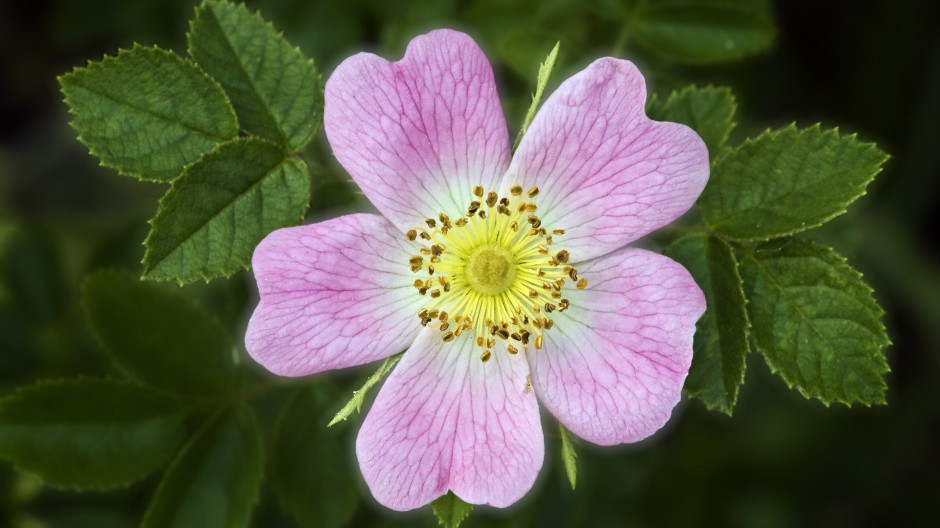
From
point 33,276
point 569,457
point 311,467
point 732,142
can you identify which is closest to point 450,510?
point 569,457

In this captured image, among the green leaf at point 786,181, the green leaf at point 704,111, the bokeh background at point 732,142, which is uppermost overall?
the green leaf at point 704,111

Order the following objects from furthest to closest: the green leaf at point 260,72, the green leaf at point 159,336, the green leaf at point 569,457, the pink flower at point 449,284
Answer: the green leaf at point 159,336 < the green leaf at point 260,72 < the pink flower at point 449,284 < the green leaf at point 569,457

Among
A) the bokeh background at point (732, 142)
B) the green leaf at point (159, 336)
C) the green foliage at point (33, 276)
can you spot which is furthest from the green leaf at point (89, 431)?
the green foliage at point (33, 276)

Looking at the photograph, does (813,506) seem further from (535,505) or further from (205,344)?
(205,344)

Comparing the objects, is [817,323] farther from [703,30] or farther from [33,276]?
[33,276]

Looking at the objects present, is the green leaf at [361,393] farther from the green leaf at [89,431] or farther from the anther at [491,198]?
the green leaf at [89,431]

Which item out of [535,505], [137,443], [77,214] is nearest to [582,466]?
[535,505]
